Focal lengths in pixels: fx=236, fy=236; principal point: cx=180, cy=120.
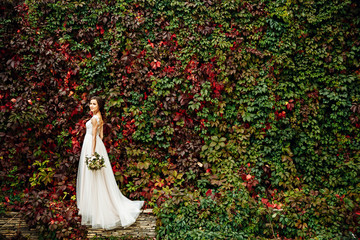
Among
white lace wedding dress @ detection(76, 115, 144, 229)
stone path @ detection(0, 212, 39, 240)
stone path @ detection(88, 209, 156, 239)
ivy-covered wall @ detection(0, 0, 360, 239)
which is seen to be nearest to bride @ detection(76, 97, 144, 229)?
white lace wedding dress @ detection(76, 115, 144, 229)

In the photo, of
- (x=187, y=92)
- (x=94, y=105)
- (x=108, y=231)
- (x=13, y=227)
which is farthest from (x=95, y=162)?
(x=187, y=92)

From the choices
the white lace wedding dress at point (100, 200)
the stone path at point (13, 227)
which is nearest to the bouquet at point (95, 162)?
the white lace wedding dress at point (100, 200)

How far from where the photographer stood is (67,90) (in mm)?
5164

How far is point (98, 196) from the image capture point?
430 centimetres

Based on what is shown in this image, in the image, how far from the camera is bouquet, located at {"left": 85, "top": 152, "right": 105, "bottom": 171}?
4156mm

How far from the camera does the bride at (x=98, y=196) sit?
421cm

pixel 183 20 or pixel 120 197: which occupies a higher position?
pixel 183 20

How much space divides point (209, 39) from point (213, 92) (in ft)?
3.90

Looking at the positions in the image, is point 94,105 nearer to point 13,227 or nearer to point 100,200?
point 100,200

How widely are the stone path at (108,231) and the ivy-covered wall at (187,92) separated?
2.26ft

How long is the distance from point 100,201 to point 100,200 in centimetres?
2

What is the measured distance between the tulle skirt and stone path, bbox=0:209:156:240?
11 centimetres

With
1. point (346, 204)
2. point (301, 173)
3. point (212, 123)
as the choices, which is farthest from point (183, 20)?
point (346, 204)

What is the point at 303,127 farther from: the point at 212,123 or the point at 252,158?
the point at 212,123
